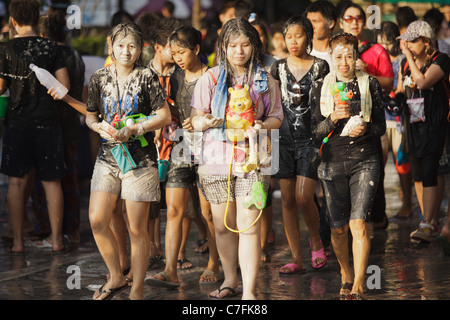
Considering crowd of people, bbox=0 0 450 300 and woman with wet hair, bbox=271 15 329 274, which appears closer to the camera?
crowd of people, bbox=0 0 450 300

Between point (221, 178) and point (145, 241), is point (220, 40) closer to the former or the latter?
point (221, 178)

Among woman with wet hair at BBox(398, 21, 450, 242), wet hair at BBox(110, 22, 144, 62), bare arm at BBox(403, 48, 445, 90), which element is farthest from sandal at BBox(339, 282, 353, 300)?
bare arm at BBox(403, 48, 445, 90)

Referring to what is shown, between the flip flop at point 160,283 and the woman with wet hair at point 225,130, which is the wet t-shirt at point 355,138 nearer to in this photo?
the woman with wet hair at point 225,130

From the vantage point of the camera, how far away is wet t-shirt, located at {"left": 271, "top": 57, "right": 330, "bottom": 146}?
7.11m

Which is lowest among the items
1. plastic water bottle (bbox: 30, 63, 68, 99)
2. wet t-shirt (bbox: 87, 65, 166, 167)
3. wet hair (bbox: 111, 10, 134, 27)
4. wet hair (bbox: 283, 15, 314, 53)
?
wet t-shirt (bbox: 87, 65, 166, 167)

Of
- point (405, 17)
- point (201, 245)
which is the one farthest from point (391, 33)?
point (201, 245)

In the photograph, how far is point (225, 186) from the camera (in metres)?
6.04

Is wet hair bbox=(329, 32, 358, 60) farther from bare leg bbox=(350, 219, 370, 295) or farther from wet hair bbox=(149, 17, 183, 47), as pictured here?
wet hair bbox=(149, 17, 183, 47)

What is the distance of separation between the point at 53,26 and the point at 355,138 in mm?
3742

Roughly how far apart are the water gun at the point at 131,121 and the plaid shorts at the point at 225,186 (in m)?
0.52

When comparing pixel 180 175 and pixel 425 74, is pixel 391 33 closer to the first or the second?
pixel 425 74

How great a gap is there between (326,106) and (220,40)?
99 cm

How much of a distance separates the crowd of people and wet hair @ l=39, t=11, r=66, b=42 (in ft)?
0.08

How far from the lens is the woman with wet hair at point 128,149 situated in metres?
5.98
